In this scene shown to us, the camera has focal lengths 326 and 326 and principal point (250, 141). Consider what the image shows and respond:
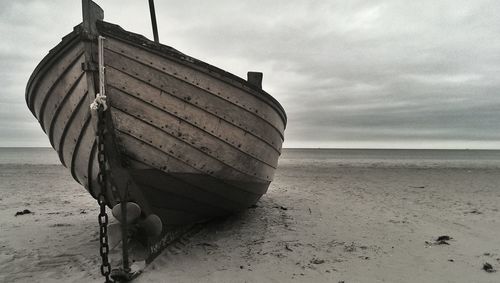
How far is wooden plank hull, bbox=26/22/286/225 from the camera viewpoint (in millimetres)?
3320

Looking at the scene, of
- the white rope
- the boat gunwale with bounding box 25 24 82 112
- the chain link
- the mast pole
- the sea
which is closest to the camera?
the chain link

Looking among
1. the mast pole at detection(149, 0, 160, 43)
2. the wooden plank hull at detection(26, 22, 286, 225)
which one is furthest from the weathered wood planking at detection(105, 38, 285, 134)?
the mast pole at detection(149, 0, 160, 43)

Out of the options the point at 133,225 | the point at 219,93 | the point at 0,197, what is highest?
the point at 219,93

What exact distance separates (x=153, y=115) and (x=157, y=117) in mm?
45

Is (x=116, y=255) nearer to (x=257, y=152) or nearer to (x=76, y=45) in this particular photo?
(x=257, y=152)

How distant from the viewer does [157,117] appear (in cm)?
341

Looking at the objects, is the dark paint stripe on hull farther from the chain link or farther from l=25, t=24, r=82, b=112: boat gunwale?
l=25, t=24, r=82, b=112: boat gunwale

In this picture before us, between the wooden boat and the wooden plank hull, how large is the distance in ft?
0.03

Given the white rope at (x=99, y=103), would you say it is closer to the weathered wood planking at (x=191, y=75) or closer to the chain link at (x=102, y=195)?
the chain link at (x=102, y=195)

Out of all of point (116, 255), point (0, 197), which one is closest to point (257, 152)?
point (116, 255)

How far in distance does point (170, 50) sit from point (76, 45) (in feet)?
3.01

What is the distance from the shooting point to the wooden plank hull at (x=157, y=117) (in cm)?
332

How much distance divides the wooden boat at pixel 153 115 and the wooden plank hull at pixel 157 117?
1 centimetres

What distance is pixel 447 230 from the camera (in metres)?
5.24
